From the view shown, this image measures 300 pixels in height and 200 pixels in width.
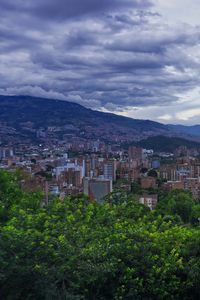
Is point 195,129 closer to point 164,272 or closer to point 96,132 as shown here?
point 96,132

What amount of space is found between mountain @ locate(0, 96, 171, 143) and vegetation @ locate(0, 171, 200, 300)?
98521mm

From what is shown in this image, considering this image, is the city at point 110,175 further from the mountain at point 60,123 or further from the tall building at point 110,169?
the mountain at point 60,123

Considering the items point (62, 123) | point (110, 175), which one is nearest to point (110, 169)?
point (110, 175)

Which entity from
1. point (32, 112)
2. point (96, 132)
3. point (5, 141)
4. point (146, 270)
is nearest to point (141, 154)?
point (5, 141)

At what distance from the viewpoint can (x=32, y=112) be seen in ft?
446

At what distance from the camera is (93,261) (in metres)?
6.05

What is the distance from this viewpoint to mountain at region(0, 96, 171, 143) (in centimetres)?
11500

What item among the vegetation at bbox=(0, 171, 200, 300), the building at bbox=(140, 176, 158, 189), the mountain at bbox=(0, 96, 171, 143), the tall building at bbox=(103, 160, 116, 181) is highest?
the mountain at bbox=(0, 96, 171, 143)

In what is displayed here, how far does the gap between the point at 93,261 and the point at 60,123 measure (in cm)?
12184

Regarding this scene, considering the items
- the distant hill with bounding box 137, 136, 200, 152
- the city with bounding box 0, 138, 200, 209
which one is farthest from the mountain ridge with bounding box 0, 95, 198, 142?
the city with bounding box 0, 138, 200, 209

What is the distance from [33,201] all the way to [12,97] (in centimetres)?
14290

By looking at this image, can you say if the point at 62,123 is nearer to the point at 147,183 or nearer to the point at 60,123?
the point at 60,123

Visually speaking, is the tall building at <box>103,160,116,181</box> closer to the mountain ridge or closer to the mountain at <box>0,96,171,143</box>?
the mountain at <box>0,96,171,143</box>

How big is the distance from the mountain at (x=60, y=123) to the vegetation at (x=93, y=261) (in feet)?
323
